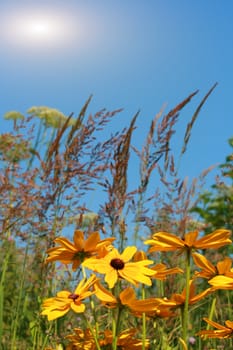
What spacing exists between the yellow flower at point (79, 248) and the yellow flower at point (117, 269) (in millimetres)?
39

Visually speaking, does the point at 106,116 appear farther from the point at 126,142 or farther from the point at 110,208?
the point at 110,208

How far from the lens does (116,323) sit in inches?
44.4

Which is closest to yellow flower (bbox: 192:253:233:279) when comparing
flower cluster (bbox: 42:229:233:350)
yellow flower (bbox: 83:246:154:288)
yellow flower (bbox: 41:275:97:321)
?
flower cluster (bbox: 42:229:233:350)

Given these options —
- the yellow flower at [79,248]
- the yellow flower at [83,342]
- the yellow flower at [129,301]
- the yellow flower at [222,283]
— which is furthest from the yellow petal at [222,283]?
the yellow flower at [83,342]

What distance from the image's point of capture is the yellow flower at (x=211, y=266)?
1.23 m

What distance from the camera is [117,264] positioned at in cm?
113

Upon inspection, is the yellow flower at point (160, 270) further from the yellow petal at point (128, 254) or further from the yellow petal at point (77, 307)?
the yellow petal at point (77, 307)

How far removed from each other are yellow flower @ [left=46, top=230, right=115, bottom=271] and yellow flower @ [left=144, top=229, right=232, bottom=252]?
0.11 m

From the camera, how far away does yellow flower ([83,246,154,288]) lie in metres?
1.09

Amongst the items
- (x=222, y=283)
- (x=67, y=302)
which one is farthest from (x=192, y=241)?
(x=67, y=302)

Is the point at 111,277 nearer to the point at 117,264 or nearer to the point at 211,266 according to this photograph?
the point at 117,264

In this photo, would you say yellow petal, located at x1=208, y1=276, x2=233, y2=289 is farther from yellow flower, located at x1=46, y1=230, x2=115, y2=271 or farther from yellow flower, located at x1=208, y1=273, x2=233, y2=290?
yellow flower, located at x1=46, y1=230, x2=115, y2=271

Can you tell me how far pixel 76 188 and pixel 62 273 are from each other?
481 millimetres

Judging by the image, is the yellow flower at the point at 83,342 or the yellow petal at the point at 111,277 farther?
the yellow flower at the point at 83,342
